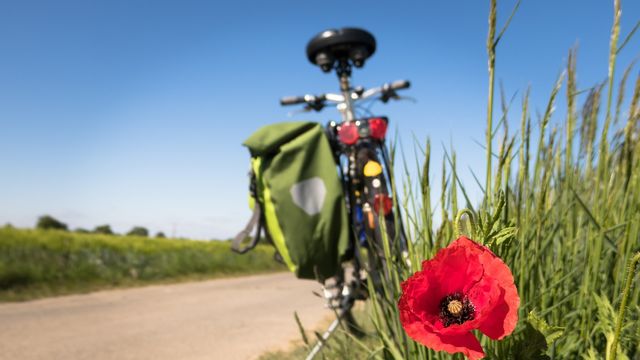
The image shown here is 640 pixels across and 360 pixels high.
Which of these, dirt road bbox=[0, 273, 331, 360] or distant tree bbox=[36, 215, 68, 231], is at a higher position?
dirt road bbox=[0, 273, 331, 360]

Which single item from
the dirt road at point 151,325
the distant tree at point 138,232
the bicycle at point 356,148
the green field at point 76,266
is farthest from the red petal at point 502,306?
the distant tree at point 138,232

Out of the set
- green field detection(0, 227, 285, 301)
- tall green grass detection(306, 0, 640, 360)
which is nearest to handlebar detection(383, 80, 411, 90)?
tall green grass detection(306, 0, 640, 360)

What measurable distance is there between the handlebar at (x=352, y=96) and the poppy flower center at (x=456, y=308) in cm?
238

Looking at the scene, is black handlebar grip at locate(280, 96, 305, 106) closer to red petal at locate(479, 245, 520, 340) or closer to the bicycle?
the bicycle

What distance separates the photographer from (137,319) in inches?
151

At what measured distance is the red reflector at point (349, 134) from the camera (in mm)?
2393

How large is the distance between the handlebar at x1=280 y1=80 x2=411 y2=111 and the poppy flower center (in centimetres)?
238

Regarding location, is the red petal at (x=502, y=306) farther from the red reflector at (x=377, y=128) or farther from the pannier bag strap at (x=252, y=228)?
the red reflector at (x=377, y=128)

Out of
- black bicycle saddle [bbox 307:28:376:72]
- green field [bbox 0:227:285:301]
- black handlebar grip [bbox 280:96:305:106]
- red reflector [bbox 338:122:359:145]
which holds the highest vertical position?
black bicycle saddle [bbox 307:28:376:72]

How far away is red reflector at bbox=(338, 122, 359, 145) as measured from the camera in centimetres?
239

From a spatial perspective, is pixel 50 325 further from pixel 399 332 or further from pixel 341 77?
pixel 399 332

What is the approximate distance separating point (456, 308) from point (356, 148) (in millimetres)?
1890

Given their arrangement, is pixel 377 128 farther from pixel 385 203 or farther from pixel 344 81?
pixel 344 81

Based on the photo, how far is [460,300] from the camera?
574mm
